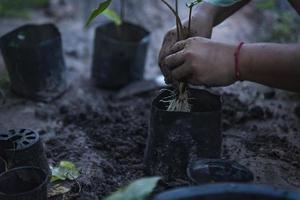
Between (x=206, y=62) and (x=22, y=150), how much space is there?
2.34 feet

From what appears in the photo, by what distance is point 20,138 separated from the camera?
1760 mm

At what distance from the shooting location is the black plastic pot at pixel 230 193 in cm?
116

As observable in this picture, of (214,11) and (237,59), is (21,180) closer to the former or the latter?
(237,59)

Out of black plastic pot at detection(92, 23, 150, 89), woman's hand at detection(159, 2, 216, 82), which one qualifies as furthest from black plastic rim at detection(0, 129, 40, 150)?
black plastic pot at detection(92, 23, 150, 89)

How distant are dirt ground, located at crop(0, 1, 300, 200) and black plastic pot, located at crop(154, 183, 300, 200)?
1.79ft

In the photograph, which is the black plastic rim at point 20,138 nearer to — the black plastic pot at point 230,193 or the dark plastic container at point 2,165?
the dark plastic container at point 2,165

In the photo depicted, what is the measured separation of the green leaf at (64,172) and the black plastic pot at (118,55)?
1.08 metres

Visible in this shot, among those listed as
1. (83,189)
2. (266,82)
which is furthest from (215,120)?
(83,189)

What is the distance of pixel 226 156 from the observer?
1999mm

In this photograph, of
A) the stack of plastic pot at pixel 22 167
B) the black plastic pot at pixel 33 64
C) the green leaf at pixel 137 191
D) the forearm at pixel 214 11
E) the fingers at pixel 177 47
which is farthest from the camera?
the black plastic pot at pixel 33 64

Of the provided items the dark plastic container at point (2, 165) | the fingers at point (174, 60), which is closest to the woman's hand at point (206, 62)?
the fingers at point (174, 60)

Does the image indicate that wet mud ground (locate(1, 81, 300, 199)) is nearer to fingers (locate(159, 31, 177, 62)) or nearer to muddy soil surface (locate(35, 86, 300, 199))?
muddy soil surface (locate(35, 86, 300, 199))

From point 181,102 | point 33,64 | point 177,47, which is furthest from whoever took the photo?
point 33,64

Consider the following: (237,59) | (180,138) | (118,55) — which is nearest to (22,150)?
(180,138)
